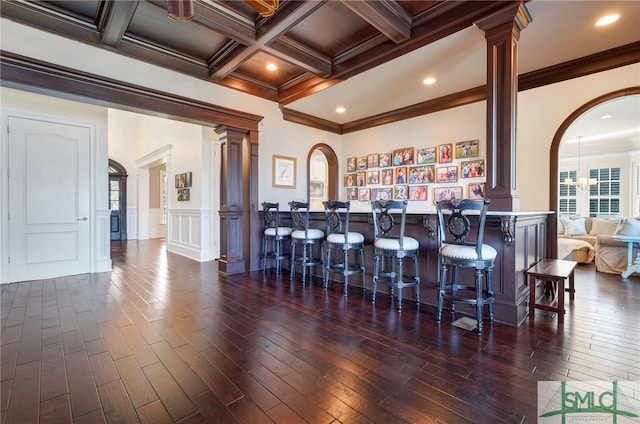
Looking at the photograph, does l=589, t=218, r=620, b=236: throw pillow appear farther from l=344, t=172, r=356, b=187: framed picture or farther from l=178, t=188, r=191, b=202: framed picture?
l=178, t=188, r=191, b=202: framed picture

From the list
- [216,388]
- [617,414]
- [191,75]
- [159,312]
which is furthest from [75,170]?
[617,414]

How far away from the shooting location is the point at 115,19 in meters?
2.99

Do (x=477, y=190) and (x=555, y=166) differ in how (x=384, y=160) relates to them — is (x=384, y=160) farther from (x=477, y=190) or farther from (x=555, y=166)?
(x=555, y=166)

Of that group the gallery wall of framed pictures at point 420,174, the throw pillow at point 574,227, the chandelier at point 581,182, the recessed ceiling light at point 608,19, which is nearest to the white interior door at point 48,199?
the gallery wall of framed pictures at point 420,174

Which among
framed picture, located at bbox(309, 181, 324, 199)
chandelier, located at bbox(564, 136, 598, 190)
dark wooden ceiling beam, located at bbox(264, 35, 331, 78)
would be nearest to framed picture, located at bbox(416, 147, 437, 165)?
dark wooden ceiling beam, located at bbox(264, 35, 331, 78)

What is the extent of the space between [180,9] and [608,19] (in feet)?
13.2

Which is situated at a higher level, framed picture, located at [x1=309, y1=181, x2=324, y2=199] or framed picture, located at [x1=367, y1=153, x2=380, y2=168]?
framed picture, located at [x1=367, y1=153, x2=380, y2=168]

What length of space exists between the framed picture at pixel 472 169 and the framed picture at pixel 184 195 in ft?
18.0

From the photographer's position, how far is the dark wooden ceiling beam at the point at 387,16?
2683mm

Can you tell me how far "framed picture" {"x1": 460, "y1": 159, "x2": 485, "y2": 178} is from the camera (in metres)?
4.49

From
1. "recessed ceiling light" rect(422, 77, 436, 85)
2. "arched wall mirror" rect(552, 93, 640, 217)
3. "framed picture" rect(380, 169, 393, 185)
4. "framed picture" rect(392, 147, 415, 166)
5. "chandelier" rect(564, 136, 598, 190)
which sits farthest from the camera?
"chandelier" rect(564, 136, 598, 190)

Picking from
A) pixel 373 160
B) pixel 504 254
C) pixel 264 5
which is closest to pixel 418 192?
pixel 373 160

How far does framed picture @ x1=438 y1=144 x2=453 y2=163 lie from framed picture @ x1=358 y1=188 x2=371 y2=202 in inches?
62.7

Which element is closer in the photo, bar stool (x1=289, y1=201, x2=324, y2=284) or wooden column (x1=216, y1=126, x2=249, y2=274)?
bar stool (x1=289, y1=201, x2=324, y2=284)
